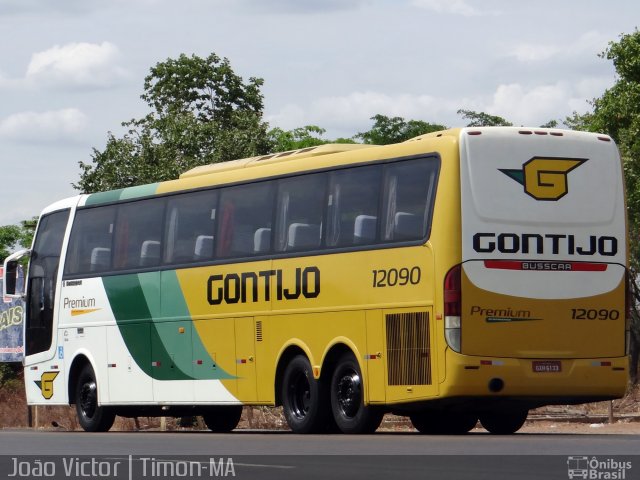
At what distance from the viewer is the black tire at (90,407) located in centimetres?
2686

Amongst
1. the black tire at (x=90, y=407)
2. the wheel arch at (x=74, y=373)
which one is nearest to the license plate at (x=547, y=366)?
the black tire at (x=90, y=407)

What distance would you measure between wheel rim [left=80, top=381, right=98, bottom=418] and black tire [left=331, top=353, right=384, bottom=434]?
6664 millimetres

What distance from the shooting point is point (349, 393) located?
21.1 metres

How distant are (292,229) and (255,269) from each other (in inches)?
41.2

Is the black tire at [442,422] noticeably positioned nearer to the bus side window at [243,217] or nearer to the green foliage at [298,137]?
the bus side window at [243,217]

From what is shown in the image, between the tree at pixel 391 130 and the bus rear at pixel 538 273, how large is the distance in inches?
2034

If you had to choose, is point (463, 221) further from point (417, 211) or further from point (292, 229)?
point (292, 229)

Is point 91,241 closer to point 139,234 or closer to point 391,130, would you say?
point 139,234

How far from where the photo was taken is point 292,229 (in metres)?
22.1
